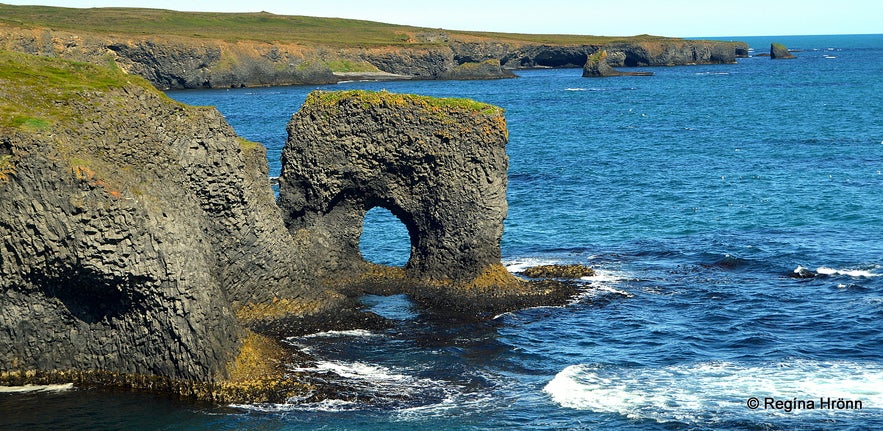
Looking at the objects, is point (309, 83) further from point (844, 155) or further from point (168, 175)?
point (168, 175)

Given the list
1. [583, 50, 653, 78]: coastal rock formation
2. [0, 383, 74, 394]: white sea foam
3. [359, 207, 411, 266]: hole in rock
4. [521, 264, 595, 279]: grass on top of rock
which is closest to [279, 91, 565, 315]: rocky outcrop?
[521, 264, 595, 279]: grass on top of rock

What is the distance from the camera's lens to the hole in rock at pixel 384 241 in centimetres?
4853

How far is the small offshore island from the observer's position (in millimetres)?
28750

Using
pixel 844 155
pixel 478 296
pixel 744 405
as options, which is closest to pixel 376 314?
pixel 478 296

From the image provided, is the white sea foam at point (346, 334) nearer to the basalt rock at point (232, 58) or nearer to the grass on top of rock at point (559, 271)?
the grass on top of rock at point (559, 271)

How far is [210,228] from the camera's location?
113 feet

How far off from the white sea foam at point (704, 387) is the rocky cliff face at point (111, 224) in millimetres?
11365

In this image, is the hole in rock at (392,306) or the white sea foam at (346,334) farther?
the hole in rock at (392,306)

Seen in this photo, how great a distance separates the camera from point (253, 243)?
36000 millimetres

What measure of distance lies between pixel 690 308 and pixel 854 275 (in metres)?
9.20

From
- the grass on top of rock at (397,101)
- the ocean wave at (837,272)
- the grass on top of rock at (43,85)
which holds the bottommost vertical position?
the ocean wave at (837,272)

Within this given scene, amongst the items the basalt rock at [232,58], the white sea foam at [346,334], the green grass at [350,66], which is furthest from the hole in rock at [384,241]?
the green grass at [350,66]

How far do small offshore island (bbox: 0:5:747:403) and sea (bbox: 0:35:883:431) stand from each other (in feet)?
4.54

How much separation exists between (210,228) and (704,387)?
17.5 metres
